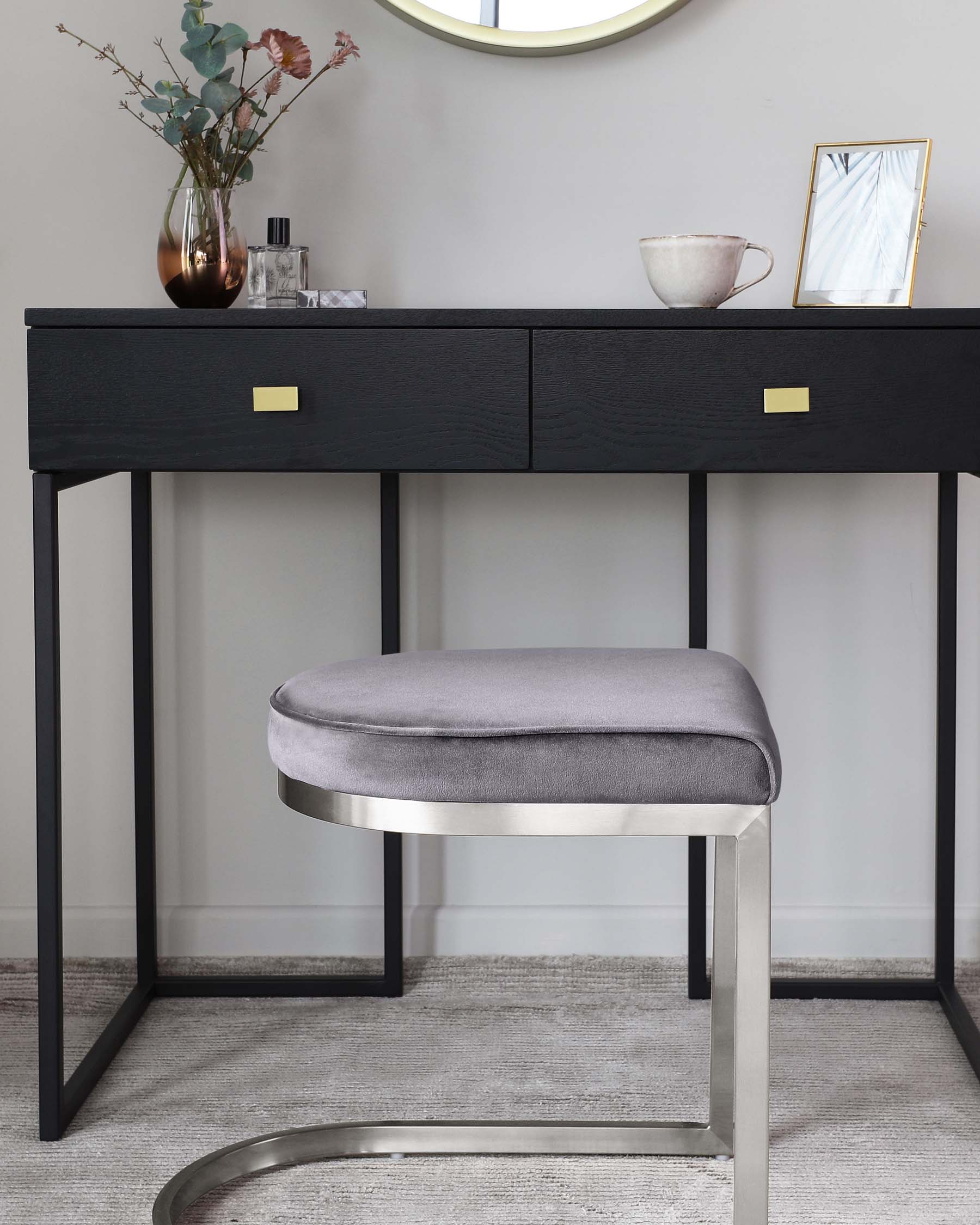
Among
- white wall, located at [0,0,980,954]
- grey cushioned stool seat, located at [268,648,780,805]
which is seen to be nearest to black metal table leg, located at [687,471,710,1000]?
white wall, located at [0,0,980,954]

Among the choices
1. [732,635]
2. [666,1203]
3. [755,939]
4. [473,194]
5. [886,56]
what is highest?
[886,56]

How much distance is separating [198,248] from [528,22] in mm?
556

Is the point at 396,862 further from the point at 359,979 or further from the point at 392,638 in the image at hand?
the point at 392,638

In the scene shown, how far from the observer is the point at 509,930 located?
5.68 feet

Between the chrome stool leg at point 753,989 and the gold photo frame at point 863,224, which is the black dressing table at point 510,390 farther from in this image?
the chrome stool leg at point 753,989

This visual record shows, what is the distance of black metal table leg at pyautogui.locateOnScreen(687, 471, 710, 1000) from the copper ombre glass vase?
0.63 meters

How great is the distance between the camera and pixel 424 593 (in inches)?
67.1

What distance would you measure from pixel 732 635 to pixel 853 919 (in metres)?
0.45

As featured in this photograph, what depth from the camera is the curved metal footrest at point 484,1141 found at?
4.09 ft

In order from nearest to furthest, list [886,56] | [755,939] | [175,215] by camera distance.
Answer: [755,939]
[175,215]
[886,56]

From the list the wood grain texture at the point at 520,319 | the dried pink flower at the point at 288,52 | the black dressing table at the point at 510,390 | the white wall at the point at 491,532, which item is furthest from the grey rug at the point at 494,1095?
the dried pink flower at the point at 288,52

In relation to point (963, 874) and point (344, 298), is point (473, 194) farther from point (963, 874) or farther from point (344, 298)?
point (963, 874)

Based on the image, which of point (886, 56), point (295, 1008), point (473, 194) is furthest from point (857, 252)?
point (295, 1008)

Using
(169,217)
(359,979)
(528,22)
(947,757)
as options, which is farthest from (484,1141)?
(528,22)
